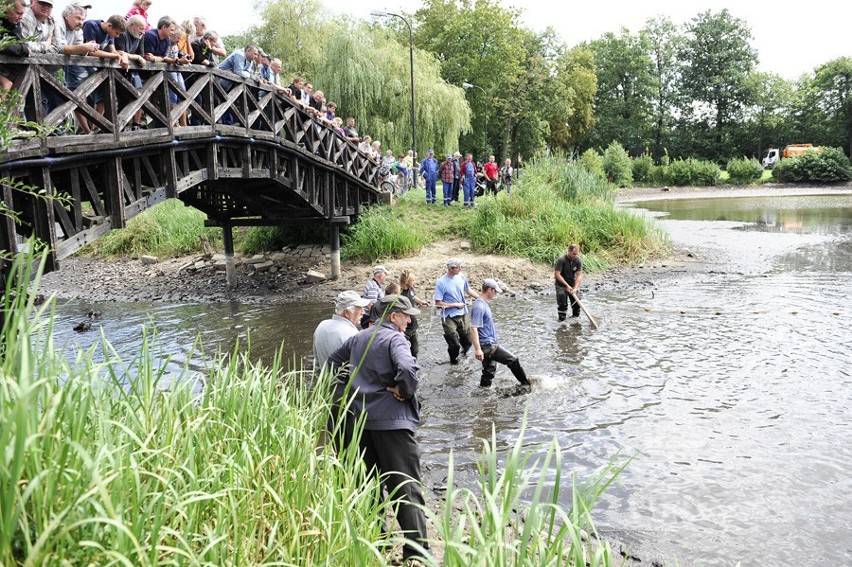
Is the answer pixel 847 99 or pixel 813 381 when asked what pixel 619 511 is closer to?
pixel 813 381

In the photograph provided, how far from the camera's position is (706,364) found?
10961mm

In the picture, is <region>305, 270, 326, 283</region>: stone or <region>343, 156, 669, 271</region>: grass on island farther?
<region>343, 156, 669, 271</region>: grass on island

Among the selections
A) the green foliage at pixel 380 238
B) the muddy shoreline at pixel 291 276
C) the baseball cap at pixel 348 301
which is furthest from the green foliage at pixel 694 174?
the baseball cap at pixel 348 301

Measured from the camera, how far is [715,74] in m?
72.4

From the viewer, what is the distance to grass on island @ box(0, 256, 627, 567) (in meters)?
2.35

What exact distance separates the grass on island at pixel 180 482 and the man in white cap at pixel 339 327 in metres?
1.09

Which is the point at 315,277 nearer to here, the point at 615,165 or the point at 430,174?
the point at 430,174

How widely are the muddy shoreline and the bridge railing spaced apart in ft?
13.3

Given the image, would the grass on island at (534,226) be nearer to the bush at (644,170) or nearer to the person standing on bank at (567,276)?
the person standing on bank at (567,276)

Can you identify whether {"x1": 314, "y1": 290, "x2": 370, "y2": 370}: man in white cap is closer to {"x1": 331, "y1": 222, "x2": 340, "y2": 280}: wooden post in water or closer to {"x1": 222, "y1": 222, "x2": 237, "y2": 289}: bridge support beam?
{"x1": 331, "y1": 222, "x2": 340, "y2": 280}: wooden post in water

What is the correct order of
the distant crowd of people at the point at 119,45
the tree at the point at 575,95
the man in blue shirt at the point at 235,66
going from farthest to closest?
the tree at the point at 575,95
the man in blue shirt at the point at 235,66
the distant crowd of people at the point at 119,45

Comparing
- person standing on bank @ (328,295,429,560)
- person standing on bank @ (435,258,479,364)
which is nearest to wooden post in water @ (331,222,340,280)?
person standing on bank @ (435,258,479,364)

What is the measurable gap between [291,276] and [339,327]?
14.1 metres

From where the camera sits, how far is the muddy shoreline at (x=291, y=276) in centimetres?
1830
